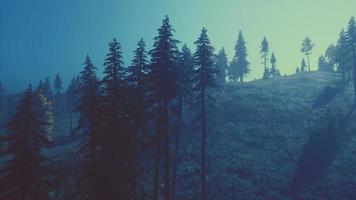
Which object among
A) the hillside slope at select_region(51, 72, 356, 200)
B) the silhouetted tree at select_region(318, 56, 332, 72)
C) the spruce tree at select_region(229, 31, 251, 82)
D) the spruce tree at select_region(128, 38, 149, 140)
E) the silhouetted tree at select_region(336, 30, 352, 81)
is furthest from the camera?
the silhouetted tree at select_region(318, 56, 332, 72)

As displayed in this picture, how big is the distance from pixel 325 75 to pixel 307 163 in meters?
55.2

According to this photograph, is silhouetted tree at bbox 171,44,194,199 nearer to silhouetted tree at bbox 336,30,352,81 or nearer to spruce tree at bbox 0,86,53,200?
spruce tree at bbox 0,86,53,200

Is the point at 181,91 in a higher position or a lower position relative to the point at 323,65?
lower

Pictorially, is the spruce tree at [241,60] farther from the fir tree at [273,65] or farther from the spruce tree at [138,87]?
the spruce tree at [138,87]

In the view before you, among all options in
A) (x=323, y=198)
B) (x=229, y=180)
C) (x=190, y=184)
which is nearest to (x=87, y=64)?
(x=190, y=184)

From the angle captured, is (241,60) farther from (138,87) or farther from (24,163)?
(24,163)

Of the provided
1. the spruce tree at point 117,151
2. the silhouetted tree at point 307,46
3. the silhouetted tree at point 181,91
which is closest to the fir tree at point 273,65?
the silhouetted tree at point 307,46

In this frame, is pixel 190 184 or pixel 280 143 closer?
pixel 190 184

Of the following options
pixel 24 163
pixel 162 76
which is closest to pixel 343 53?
pixel 162 76

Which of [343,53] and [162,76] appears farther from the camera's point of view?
[343,53]

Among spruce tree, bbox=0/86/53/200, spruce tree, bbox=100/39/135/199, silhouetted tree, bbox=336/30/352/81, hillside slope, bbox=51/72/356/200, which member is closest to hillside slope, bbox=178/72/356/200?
hillside slope, bbox=51/72/356/200

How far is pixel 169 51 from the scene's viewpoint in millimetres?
28844

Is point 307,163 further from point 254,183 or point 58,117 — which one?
point 58,117

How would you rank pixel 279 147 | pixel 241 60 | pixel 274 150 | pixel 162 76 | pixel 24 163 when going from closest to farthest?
pixel 24 163
pixel 162 76
pixel 274 150
pixel 279 147
pixel 241 60
